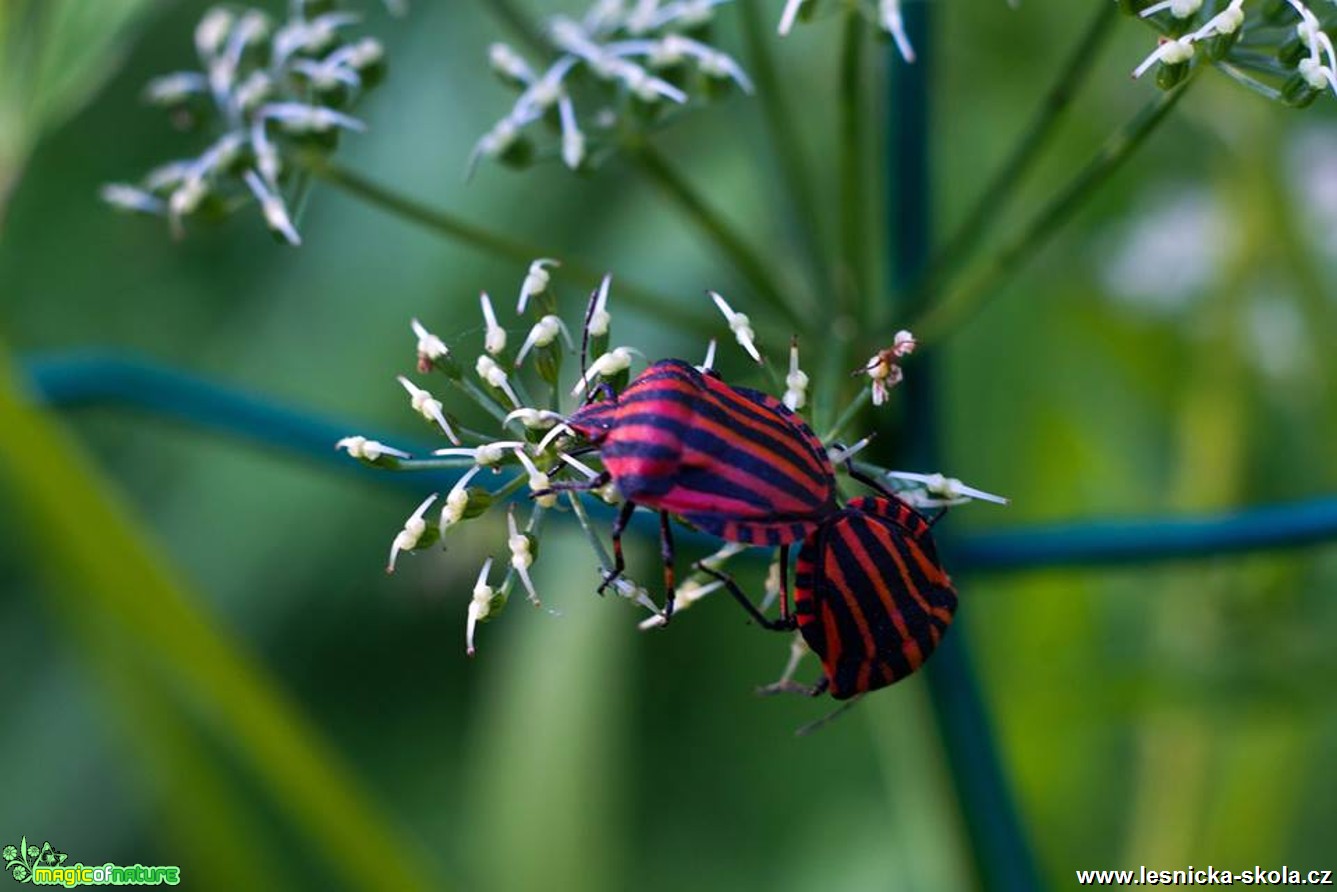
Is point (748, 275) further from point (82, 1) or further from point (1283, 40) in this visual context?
point (82, 1)

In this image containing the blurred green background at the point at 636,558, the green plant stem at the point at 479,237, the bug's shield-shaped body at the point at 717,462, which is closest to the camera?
the bug's shield-shaped body at the point at 717,462

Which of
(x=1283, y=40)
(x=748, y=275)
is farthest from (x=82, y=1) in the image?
(x=1283, y=40)

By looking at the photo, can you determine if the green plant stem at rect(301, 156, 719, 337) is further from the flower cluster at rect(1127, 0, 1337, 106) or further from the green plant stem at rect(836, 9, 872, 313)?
the flower cluster at rect(1127, 0, 1337, 106)

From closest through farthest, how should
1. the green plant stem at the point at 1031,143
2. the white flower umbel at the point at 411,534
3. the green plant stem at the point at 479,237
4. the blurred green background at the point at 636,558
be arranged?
the white flower umbel at the point at 411,534, the green plant stem at the point at 1031,143, the green plant stem at the point at 479,237, the blurred green background at the point at 636,558

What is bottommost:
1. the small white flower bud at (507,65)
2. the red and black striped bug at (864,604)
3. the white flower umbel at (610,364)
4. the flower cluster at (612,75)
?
the red and black striped bug at (864,604)

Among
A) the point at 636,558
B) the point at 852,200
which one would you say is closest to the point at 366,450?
the point at 852,200

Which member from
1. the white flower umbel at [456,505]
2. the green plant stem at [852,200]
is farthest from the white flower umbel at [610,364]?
the green plant stem at [852,200]

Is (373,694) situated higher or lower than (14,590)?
lower

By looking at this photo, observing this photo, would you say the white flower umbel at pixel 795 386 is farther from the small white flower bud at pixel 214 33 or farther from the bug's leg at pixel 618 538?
the small white flower bud at pixel 214 33

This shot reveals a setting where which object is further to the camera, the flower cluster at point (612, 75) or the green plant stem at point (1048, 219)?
the flower cluster at point (612, 75)
